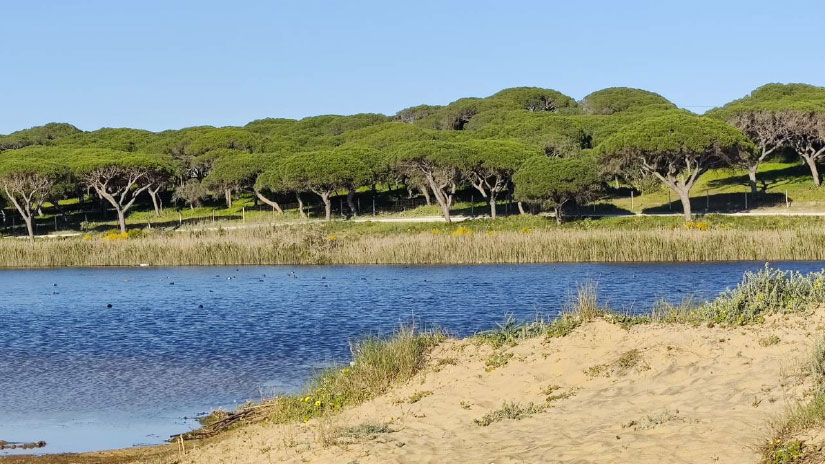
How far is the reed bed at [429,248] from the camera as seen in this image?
A: 4238 centimetres

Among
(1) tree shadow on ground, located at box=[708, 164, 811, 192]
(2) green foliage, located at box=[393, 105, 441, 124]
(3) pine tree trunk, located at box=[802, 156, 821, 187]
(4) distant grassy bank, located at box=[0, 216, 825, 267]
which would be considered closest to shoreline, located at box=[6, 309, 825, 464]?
(4) distant grassy bank, located at box=[0, 216, 825, 267]

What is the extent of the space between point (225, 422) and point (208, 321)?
1412 cm

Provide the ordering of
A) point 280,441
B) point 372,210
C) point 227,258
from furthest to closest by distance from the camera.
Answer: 1. point 372,210
2. point 227,258
3. point 280,441

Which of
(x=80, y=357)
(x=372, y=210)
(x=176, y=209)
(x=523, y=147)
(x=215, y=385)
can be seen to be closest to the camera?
(x=215, y=385)

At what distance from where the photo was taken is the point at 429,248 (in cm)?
4688

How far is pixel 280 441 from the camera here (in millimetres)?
12555

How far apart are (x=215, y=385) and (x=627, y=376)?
27.5 ft

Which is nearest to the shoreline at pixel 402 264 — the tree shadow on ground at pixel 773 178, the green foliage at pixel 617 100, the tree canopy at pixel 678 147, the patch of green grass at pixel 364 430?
the tree canopy at pixel 678 147

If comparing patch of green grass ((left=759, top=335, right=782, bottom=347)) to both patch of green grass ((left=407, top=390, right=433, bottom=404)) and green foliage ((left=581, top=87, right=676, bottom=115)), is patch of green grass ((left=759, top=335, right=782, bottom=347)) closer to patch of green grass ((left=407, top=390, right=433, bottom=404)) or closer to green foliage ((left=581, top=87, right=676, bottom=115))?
patch of green grass ((left=407, top=390, right=433, bottom=404))

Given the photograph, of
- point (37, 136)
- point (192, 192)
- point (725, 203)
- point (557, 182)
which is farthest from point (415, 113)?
point (557, 182)

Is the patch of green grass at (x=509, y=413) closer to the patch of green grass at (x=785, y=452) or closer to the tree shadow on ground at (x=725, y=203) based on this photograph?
the patch of green grass at (x=785, y=452)

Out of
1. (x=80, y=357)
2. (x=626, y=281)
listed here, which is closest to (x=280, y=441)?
(x=80, y=357)

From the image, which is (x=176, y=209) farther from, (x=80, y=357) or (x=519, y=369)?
(x=519, y=369)

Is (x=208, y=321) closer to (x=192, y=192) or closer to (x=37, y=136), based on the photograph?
(x=192, y=192)
